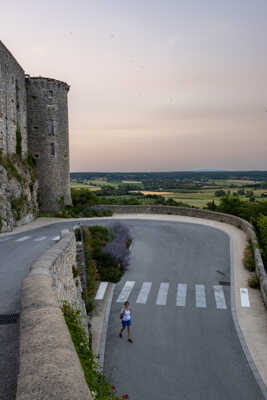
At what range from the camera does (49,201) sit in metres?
34.5

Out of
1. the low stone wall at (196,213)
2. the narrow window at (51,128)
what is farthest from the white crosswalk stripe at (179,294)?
the narrow window at (51,128)

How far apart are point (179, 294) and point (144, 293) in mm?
1800

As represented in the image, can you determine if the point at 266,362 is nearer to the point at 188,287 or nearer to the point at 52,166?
the point at 188,287

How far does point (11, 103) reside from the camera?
28.5 m

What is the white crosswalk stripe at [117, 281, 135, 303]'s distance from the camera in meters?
15.2

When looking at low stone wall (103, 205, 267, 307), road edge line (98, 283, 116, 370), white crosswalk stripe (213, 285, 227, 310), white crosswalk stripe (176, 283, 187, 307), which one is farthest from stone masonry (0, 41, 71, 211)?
white crosswalk stripe (213, 285, 227, 310)

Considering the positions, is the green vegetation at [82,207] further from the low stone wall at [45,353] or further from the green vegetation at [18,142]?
the low stone wall at [45,353]

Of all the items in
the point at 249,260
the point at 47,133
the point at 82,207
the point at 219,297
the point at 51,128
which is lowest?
the point at 219,297

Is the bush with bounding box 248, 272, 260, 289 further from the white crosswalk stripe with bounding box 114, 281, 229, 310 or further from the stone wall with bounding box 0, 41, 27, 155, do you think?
the stone wall with bounding box 0, 41, 27, 155

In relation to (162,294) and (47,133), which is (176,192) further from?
(162,294)

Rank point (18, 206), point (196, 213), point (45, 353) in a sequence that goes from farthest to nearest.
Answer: point (196, 213)
point (18, 206)
point (45, 353)


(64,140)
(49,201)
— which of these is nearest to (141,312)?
(49,201)

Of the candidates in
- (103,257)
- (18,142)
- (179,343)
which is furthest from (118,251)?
(18,142)

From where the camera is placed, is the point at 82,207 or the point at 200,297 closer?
the point at 200,297
